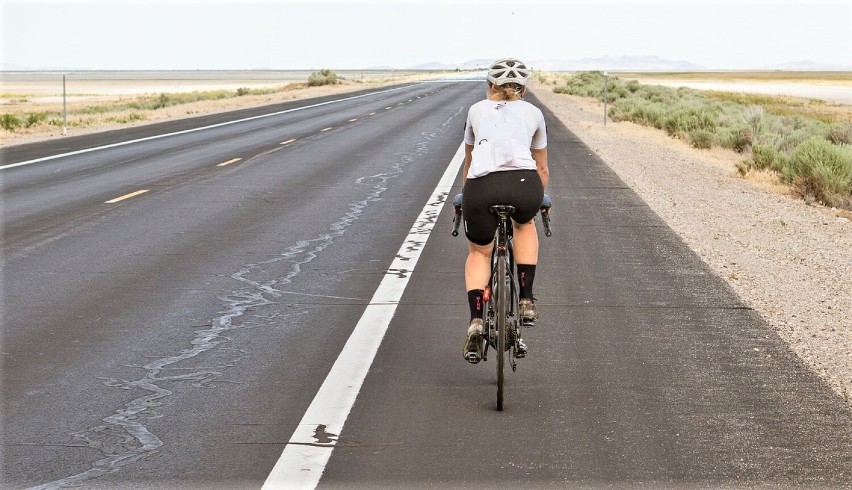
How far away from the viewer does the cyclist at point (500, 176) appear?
6109 mm

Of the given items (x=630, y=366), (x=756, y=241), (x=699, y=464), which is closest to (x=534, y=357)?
(x=630, y=366)

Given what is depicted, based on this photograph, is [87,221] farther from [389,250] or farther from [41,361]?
[41,361]

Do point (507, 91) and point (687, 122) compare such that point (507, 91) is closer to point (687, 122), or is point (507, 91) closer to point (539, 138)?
point (539, 138)

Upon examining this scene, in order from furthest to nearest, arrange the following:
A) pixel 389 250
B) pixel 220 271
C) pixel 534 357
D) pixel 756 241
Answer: pixel 756 241 < pixel 389 250 < pixel 220 271 < pixel 534 357

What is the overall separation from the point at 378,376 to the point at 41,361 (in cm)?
216

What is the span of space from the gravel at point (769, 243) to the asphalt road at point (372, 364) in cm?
25

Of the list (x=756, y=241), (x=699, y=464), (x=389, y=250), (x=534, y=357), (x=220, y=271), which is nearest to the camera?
(x=699, y=464)

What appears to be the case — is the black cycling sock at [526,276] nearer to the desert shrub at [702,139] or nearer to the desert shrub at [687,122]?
the desert shrub at [702,139]

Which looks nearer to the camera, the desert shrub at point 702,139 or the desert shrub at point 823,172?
the desert shrub at point 823,172

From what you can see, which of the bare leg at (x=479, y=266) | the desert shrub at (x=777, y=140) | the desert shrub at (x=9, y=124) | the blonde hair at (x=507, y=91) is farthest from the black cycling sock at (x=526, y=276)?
the desert shrub at (x=9, y=124)

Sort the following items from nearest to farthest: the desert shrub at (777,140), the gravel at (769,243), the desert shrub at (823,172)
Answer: the gravel at (769,243)
the desert shrub at (823,172)
the desert shrub at (777,140)

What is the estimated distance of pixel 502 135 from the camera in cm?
615

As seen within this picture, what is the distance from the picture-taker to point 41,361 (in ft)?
23.2

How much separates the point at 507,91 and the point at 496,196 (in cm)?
61
